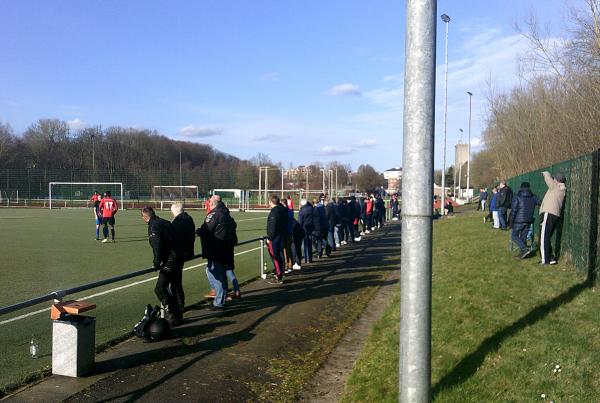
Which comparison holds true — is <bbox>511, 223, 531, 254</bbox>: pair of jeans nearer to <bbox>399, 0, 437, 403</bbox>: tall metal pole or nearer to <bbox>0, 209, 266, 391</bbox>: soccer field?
<bbox>0, 209, 266, 391</bbox>: soccer field

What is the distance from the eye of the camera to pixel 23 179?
65.6 metres

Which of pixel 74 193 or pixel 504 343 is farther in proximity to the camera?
pixel 74 193

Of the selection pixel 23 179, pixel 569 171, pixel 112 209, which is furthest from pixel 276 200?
pixel 23 179

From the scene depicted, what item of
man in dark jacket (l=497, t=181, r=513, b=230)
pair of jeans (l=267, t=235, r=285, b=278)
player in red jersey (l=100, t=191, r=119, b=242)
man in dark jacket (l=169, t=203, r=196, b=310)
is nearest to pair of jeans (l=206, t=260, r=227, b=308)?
man in dark jacket (l=169, t=203, r=196, b=310)

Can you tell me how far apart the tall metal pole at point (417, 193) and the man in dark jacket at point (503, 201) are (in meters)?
16.4

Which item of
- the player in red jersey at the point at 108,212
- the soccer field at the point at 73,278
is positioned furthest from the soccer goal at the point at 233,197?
the player in red jersey at the point at 108,212

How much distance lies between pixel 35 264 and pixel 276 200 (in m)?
7.00

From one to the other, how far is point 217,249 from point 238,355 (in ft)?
8.43

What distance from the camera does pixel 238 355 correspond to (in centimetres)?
614

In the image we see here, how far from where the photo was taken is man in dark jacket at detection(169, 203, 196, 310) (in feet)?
24.2

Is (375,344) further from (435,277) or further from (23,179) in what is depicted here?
(23,179)

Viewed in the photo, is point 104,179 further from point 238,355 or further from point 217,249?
point 238,355

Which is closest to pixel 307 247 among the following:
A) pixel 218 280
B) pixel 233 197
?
pixel 218 280

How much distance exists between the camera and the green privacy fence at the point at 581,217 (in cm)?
816
